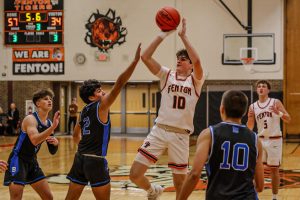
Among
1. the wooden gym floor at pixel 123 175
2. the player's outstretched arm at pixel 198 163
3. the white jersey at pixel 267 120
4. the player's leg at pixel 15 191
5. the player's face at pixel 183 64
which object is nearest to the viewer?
the player's outstretched arm at pixel 198 163

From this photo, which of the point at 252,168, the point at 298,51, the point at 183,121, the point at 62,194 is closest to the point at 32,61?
the point at 298,51

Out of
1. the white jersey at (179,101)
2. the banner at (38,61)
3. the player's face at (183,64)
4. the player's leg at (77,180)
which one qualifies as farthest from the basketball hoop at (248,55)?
A: the player's leg at (77,180)

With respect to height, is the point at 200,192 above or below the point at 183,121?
below

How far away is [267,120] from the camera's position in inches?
326

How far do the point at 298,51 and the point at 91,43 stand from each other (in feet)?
31.5

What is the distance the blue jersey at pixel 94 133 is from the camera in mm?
5578

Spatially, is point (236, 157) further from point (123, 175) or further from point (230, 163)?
point (123, 175)

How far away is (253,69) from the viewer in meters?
22.1

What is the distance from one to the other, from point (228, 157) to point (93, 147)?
2149mm

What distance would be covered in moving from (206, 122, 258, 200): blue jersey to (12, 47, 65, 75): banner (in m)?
21.1

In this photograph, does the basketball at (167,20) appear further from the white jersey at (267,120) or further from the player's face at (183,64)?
the white jersey at (267,120)

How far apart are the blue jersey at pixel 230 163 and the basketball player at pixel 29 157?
2.71m

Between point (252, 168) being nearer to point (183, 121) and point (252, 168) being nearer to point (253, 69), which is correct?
point (183, 121)

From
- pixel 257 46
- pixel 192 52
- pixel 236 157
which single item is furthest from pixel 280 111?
pixel 257 46
